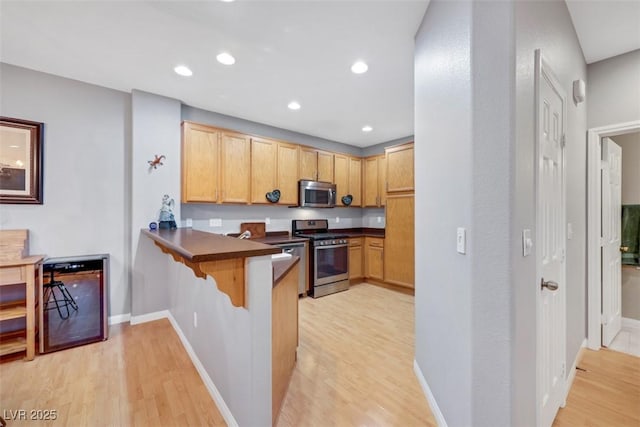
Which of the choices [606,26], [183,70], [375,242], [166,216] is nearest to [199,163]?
[166,216]

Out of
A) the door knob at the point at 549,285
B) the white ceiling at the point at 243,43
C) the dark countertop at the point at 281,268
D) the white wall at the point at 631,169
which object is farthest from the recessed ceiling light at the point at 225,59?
the white wall at the point at 631,169

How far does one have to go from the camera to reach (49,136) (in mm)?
2648

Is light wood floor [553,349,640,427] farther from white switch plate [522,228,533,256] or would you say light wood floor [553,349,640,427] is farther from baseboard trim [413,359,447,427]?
white switch plate [522,228,533,256]

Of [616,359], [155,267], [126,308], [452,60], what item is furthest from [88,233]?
[616,359]

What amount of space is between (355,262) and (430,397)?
296 centimetres

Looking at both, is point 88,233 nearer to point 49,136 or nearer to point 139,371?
point 49,136

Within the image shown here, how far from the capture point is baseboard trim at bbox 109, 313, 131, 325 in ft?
9.73

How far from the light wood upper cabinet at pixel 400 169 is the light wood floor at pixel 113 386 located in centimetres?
354

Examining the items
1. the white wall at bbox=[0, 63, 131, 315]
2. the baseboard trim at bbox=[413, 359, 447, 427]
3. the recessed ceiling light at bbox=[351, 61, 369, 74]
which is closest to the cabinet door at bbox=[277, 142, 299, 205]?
the recessed ceiling light at bbox=[351, 61, 369, 74]

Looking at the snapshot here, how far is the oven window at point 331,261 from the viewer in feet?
13.2

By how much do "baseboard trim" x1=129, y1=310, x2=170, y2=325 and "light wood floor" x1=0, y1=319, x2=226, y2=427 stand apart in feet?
1.31

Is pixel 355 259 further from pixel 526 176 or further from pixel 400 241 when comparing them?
pixel 526 176

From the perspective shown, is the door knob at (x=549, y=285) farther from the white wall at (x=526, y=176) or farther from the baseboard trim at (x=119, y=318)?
the baseboard trim at (x=119, y=318)

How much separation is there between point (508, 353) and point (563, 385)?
3.86 ft
